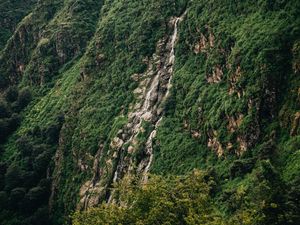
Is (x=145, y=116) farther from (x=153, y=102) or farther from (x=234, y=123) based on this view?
(x=234, y=123)

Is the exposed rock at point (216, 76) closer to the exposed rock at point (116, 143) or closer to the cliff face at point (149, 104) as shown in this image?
the cliff face at point (149, 104)

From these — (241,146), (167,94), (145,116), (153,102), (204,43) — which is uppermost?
(204,43)

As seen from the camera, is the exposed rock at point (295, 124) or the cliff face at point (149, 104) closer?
the exposed rock at point (295, 124)

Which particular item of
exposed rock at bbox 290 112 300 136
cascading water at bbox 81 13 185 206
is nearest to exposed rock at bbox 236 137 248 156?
exposed rock at bbox 290 112 300 136

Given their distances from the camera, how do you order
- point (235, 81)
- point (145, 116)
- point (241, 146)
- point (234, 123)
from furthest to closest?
point (145, 116) → point (235, 81) → point (234, 123) → point (241, 146)

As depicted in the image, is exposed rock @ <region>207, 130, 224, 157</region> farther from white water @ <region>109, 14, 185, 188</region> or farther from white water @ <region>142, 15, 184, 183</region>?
white water @ <region>109, 14, 185, 188</region>

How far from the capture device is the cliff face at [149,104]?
5481 centimetres

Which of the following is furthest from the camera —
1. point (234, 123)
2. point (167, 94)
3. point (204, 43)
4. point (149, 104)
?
point (149, 104)

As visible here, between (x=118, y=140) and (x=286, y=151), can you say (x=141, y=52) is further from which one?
(x=286, y=151)

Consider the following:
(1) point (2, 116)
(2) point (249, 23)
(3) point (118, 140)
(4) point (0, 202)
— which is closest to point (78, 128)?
(3) point (118, 140)

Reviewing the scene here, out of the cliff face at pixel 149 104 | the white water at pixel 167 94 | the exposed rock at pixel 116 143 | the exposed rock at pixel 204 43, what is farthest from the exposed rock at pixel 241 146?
the exposed rock at pixel 116 143

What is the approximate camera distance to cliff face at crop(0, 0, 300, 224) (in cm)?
5481

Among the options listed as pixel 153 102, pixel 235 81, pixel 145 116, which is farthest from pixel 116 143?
pixel 235 81

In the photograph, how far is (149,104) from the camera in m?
78.6
